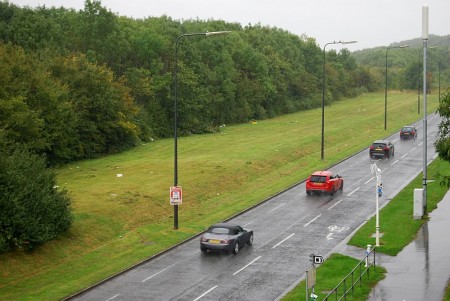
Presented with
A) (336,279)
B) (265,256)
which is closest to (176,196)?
(265,256)

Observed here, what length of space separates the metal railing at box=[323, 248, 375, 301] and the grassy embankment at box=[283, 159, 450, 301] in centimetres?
25

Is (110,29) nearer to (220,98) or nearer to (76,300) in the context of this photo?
(220,98)

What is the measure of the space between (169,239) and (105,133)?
1328 inches

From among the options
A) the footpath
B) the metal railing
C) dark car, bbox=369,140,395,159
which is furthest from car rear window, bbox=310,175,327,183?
dark car, bbox=369,140,395,159

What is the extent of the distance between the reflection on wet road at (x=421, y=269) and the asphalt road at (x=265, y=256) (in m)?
3.30

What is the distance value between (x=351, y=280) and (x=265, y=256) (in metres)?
6.27

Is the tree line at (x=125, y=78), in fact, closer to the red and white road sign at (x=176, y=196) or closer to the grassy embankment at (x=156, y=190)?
the grassy embankment at (x=156, y=190)

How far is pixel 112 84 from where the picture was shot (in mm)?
69062

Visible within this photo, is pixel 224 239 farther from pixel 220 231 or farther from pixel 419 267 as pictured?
pixel 419 267

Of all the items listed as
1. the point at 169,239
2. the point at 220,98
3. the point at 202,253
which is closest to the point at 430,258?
the point at 202,253

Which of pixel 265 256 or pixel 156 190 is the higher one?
pixel 156 190

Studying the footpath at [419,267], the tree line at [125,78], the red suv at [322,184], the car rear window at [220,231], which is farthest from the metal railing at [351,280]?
the tree line at [125,78]

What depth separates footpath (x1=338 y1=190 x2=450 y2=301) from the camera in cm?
2567

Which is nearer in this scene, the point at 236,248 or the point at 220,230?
the point at 236,248
